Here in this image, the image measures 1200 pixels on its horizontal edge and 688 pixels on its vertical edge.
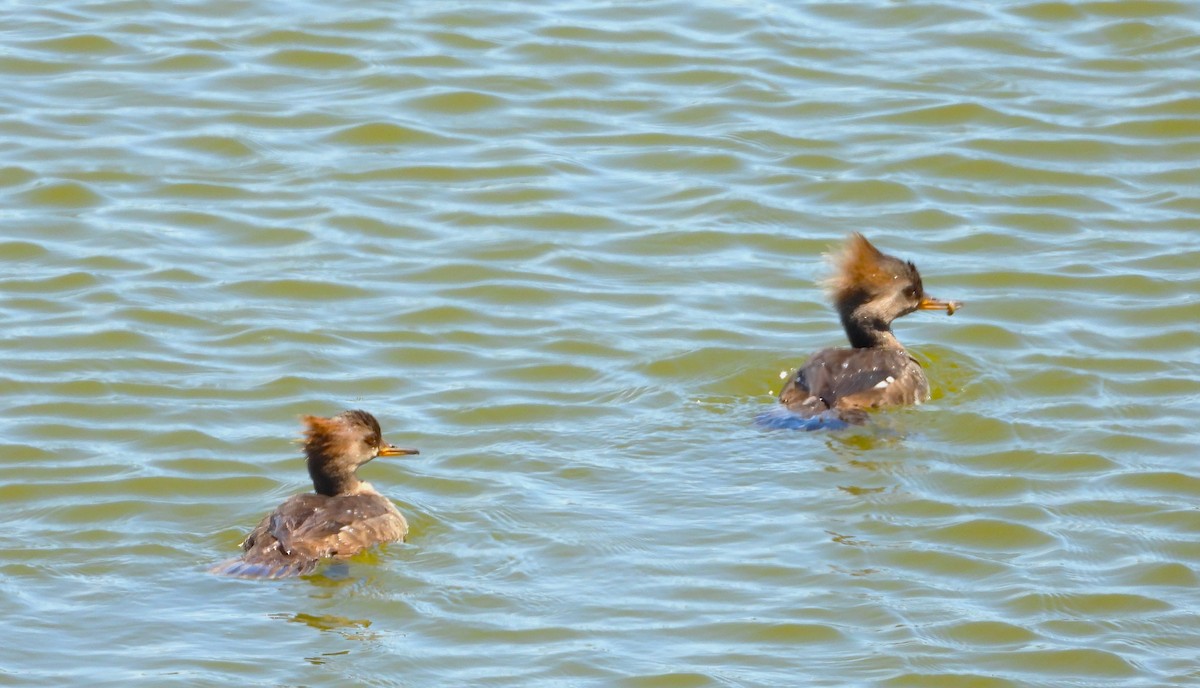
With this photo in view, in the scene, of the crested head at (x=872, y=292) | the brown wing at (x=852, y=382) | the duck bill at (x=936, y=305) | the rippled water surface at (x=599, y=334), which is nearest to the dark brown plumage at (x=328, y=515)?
the rippled water surface at (x=599, y=334)

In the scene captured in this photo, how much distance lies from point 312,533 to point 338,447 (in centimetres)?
52

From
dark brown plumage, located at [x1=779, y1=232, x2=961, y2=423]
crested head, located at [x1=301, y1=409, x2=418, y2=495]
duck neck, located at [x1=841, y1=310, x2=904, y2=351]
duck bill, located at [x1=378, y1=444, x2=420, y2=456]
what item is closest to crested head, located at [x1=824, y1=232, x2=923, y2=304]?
dark brown plumage, located at [x1=779, y1=232, x2=961, y2=423]

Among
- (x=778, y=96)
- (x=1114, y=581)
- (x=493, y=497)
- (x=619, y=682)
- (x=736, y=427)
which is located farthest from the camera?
(x=778, y=96)

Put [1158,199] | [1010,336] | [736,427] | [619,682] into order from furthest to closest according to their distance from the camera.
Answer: [1158,199] < [1010,336] < [736,427] < [619,682]

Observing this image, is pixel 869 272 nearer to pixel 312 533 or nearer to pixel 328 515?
pixel 328 515

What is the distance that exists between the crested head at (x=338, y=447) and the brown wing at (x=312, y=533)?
4.5 inches

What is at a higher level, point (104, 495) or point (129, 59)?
point (129, 59)

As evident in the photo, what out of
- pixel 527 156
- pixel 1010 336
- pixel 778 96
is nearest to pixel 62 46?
pixel 527 156

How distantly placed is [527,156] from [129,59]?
10.4 feet

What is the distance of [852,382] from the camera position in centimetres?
992

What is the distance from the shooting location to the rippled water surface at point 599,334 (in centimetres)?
764

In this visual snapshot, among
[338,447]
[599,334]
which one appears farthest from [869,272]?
[338,447]

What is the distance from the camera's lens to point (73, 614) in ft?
25.1

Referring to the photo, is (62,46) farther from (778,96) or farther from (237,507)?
(237,507)
